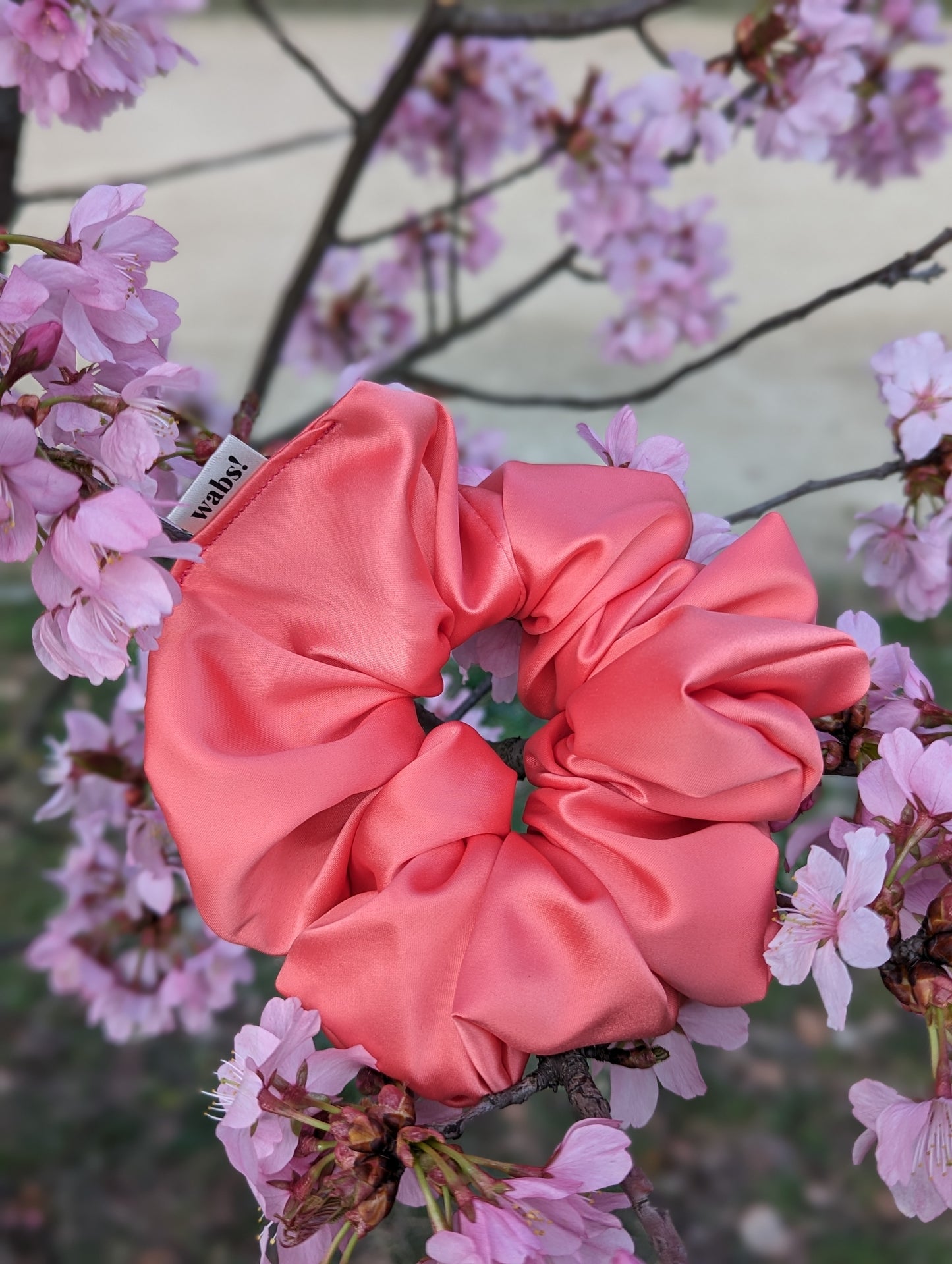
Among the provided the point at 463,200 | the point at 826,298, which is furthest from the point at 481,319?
the point at 826,298

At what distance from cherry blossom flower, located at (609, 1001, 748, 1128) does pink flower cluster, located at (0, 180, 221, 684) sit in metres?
0.24

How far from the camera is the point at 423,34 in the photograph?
0.88 m

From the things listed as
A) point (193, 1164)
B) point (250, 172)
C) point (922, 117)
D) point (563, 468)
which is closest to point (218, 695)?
point (563, 468)

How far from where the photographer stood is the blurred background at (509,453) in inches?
42.4

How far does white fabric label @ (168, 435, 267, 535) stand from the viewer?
423 millimetres

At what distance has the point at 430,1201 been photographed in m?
0.34

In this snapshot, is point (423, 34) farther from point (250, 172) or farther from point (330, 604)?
point (250, 172)

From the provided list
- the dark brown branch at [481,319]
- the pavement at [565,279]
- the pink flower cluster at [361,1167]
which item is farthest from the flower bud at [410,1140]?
the pavement at [565,279]

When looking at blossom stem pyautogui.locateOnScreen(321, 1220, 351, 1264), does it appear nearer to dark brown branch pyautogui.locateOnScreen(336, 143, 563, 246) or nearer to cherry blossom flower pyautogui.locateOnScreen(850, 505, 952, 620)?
cherry blossom flower pyautogui.locateOnScreen(850, 505, 952, 620)

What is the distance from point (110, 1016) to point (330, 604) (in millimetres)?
519

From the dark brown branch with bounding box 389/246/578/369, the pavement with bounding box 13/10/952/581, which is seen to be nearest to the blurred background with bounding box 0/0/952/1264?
the pavement with bounding box 13/10/952/581

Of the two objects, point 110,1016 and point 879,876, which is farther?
point 110,1016

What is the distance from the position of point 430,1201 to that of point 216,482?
9.9 inches

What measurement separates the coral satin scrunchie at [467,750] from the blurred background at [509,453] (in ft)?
0.14
